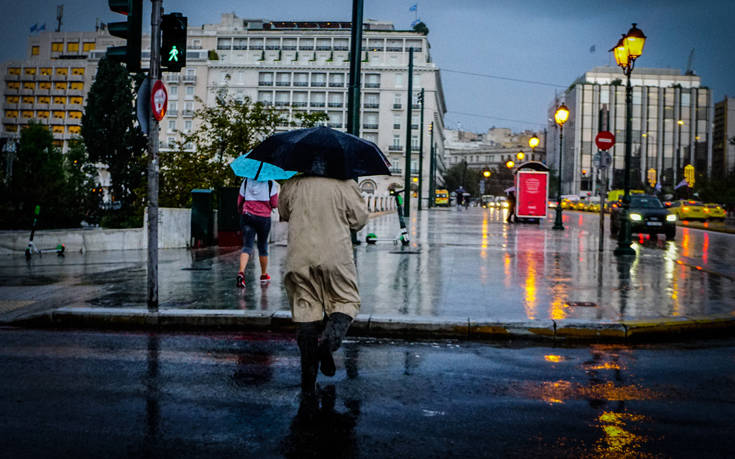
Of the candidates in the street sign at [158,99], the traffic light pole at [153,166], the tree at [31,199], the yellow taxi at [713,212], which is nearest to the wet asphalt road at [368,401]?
the traffic light pole at [153,166]

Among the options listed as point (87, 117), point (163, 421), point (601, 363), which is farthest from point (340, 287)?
point (87, 117)

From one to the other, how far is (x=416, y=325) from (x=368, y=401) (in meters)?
2.55

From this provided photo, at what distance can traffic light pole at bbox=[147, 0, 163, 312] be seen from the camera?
7523 mm

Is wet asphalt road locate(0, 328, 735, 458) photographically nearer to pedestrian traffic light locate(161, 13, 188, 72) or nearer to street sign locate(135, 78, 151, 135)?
street sign locate(135, 78, 151, 135)

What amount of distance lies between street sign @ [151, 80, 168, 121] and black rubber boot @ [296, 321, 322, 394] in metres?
3.90

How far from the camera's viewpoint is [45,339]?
6.71 m

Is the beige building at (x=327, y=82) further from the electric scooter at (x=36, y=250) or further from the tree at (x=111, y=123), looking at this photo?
the electric scooter at (x=36, y=250)

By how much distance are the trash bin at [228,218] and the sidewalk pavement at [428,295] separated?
5.92 ft

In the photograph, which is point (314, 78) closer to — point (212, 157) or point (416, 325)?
point (212, 157)

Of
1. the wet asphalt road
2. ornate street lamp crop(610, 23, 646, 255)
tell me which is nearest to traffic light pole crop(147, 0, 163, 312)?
the wet asphalt road

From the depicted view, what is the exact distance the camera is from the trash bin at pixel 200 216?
637 inches

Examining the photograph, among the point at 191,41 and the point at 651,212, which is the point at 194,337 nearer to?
the point at 651,212

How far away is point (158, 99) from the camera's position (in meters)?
7.55

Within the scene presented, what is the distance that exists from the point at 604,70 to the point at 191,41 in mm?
80484
